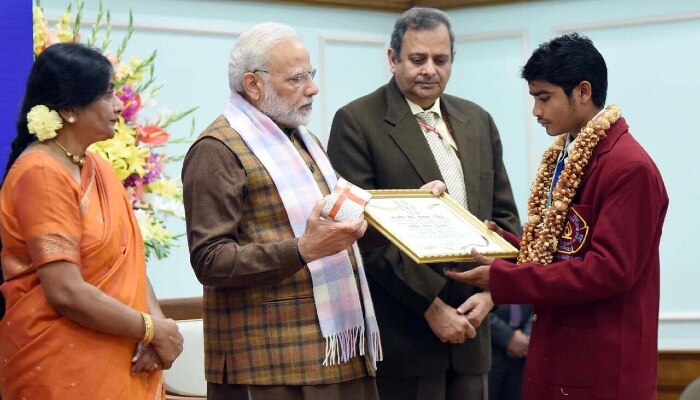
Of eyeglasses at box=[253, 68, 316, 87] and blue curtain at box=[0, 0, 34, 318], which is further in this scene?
blue curtain at box=[0, 0, 34, 318]

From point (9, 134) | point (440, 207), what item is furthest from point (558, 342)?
point (9, 134)

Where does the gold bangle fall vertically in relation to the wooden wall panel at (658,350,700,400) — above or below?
above

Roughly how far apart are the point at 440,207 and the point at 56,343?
1.26 m

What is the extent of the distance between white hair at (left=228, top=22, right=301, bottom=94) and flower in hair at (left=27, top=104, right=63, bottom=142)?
0.58 metres

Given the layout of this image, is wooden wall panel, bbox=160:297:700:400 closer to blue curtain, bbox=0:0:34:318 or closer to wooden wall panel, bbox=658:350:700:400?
wooden wall panel, bbox=658:350:700:400

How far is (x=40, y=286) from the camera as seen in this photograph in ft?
9.07

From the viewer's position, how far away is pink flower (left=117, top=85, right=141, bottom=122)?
3721mm

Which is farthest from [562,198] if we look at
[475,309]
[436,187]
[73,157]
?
[73,157]

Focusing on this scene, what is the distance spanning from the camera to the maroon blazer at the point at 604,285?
9.61 ft

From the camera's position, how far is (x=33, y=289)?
2.78 m

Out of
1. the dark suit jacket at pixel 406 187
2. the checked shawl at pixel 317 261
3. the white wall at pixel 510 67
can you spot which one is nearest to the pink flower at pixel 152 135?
the dark suit jacket at pixel 406 187

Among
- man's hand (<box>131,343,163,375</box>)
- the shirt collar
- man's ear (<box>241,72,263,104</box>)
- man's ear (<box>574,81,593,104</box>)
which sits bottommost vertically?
man's hand (<box>131,343,163,375</box>)

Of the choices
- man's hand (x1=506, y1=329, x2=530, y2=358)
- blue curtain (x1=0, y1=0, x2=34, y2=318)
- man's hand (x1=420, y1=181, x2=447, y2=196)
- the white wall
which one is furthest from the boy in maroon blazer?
the white wall

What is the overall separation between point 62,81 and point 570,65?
1.41 m
